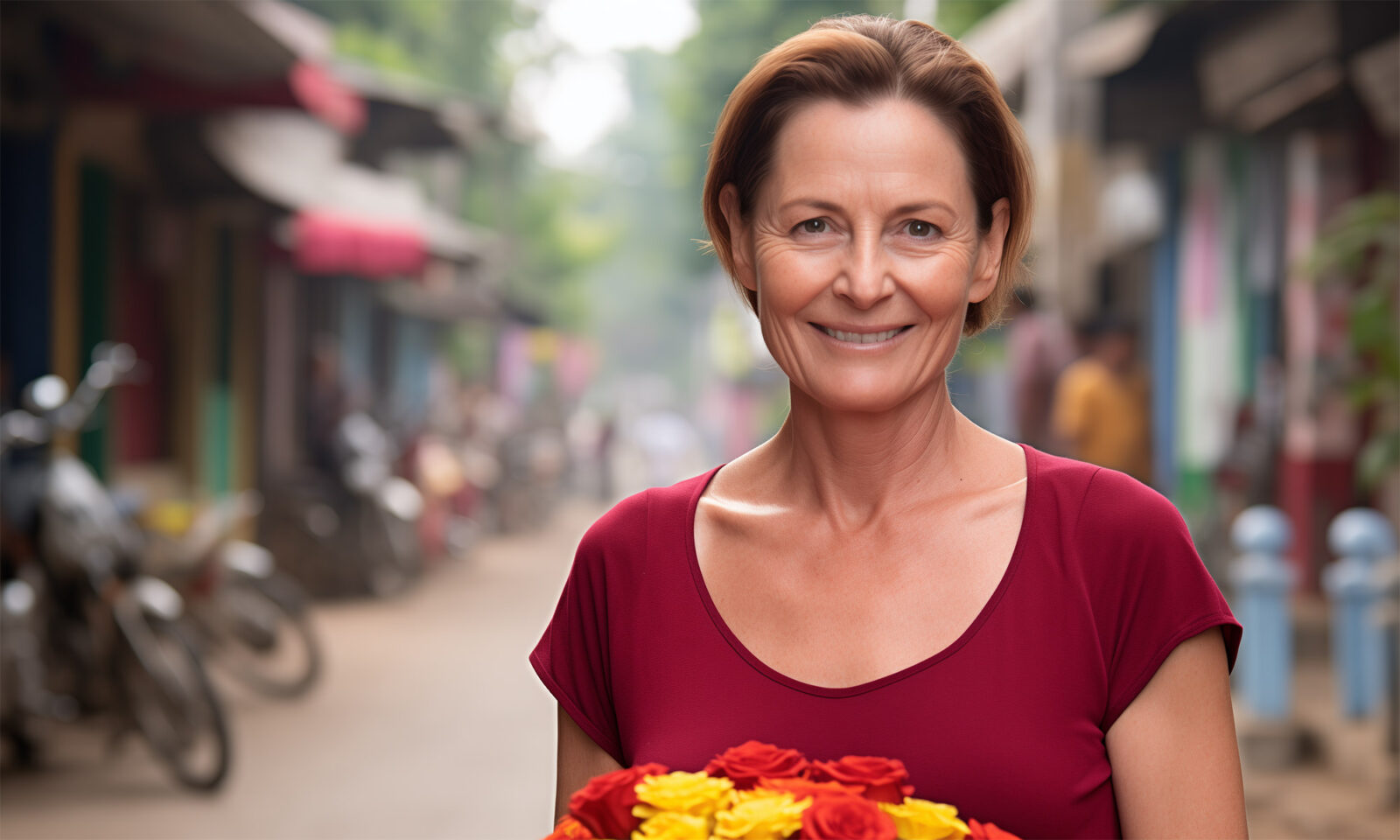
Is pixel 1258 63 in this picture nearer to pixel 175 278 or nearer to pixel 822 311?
pixel 822 311

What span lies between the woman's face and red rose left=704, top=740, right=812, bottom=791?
436 mm

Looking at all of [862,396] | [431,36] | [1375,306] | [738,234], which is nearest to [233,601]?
[1375,306]

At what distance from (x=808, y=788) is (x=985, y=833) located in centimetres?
18

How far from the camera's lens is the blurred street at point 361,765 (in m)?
6.56

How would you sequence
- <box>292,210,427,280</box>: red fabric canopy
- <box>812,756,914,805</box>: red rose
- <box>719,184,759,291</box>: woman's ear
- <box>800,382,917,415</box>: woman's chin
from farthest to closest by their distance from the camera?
<box>292,210,427,280</box>: red fabric canopy
<box>719,184,759,291</box>: woman's ear
<box>800,382,917,415</box>: woman's chin
<box>812,756,914,805</box>: red rose

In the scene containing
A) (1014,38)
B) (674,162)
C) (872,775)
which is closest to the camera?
Answer: (872,775)

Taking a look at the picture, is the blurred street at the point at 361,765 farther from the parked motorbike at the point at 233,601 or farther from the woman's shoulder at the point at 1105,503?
the woman's shoulder at the point at 1105,503

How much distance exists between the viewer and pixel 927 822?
163 centimetres

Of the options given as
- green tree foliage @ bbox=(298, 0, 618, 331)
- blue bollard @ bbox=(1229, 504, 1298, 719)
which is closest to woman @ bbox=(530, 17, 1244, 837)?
blue bollard @ bbox=(1229, 504, 1298, 719)

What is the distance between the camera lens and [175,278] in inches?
537

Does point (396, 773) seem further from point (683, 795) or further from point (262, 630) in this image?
point (683, 795)

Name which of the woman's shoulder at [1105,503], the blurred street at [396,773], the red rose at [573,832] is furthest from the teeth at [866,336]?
the blurred street at [396,773]

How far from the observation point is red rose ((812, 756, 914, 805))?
5.52ft

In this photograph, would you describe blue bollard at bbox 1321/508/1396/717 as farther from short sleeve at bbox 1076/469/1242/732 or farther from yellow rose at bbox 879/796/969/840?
yellow rose at bbox 879/796/969/840
